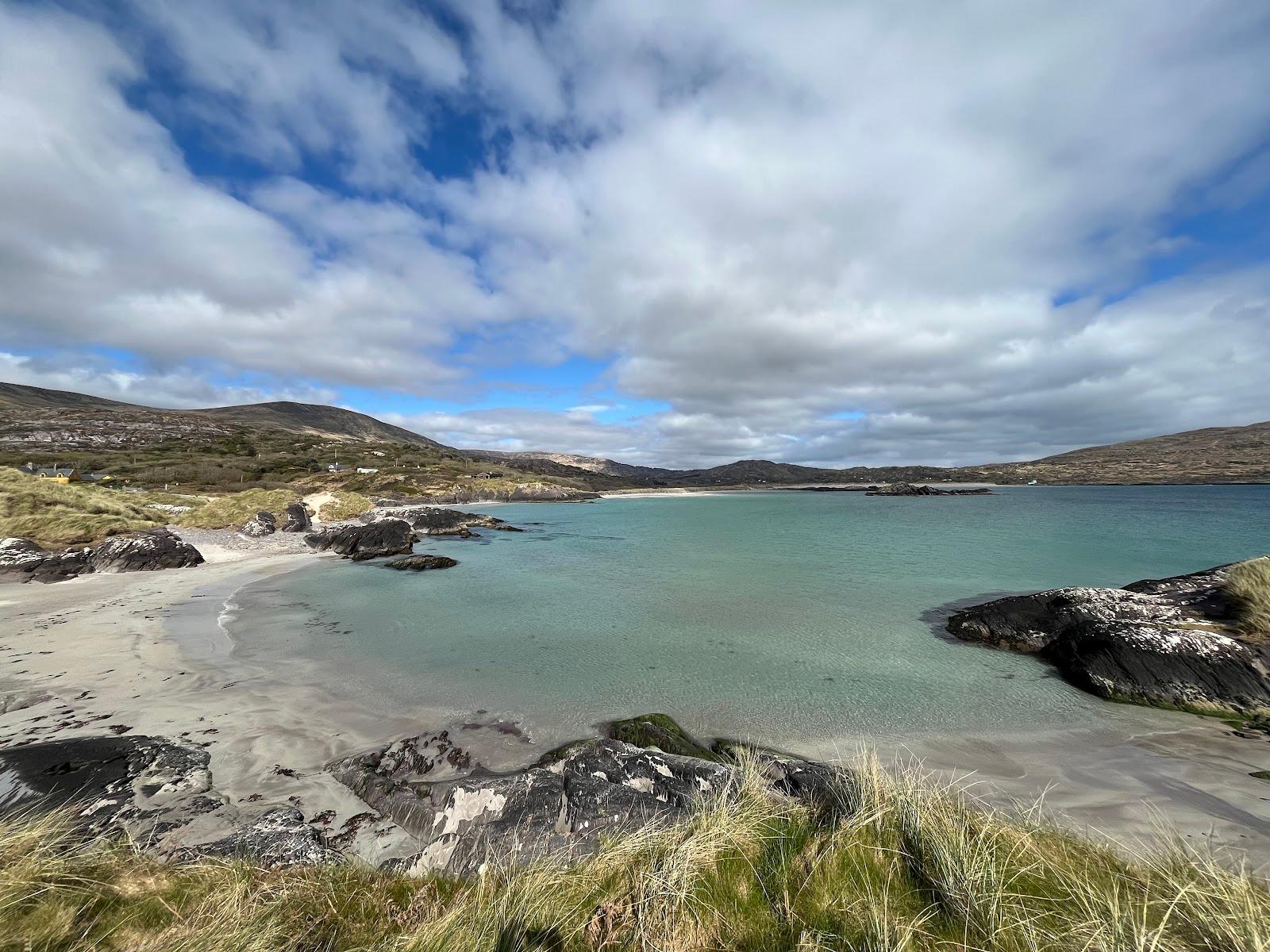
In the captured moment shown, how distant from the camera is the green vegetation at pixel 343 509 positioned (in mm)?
46156

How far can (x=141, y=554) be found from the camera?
20234mm

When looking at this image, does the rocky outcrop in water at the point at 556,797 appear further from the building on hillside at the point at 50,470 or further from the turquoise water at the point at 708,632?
the building on hillside at the point at 50,470

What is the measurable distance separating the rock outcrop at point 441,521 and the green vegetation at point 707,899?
124 ft

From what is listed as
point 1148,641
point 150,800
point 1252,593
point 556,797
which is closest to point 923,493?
point 1252,593

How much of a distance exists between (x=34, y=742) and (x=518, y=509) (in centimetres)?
7218

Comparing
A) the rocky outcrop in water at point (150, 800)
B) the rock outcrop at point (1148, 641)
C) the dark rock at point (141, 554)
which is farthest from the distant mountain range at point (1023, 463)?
the rock outcrop at point (1148, 641)

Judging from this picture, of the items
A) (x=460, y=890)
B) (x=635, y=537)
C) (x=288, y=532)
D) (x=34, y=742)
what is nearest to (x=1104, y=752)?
(x=460, y=890)

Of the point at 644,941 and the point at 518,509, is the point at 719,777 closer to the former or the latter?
the point at 644,941

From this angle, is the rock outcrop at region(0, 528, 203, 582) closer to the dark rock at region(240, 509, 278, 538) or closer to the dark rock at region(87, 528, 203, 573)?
the dark rock at region(87, 528, 203, 573)

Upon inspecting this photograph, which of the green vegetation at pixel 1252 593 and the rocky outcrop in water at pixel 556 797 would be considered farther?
the green vegetation at pixel 1252 593

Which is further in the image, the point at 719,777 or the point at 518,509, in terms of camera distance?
the point at 518,509

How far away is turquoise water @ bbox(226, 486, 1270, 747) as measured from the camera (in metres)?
9.15

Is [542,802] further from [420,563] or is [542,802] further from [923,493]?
[923,493]

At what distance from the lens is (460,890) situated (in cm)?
357
